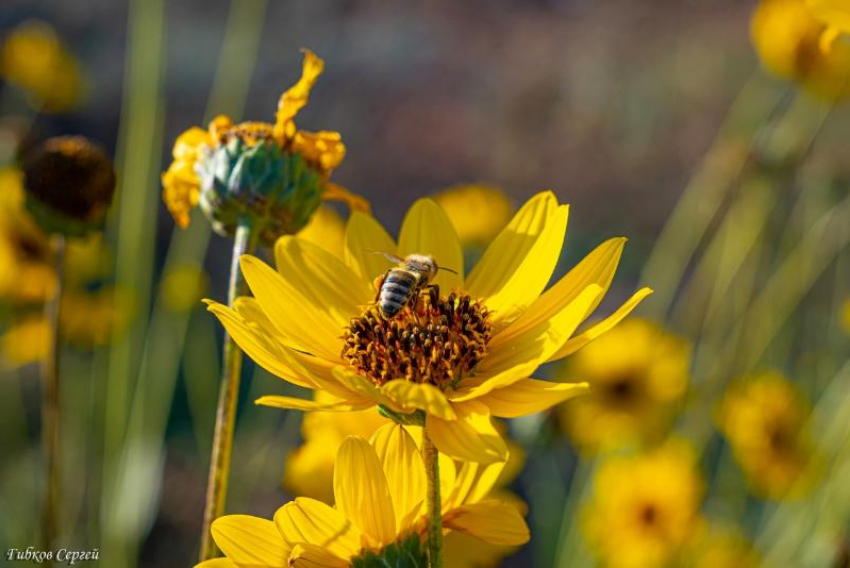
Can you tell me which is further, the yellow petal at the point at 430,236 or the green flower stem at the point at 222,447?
the yellow petal at the point at 430,236

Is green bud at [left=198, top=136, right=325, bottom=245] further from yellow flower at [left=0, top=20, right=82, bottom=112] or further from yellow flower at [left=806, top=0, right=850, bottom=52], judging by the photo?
yellow flower at [left=0, top=20, right=82, bottom=112]

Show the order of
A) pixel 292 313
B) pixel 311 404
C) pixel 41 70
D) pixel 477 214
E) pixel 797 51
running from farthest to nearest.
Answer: pixel 41 70, pixel 477 214, pixel 797 51, pixel 292 313, pixel 311 404

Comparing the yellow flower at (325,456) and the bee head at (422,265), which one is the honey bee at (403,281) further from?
the yellow flower at (325,456)

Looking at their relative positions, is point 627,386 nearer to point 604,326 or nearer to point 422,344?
point 422,344

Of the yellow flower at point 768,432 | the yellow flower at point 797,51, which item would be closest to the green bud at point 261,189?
the yellow flower at point 797,51

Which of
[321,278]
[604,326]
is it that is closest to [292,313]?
[321,278]
